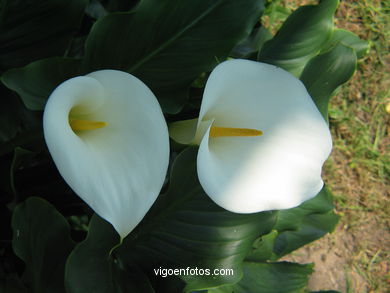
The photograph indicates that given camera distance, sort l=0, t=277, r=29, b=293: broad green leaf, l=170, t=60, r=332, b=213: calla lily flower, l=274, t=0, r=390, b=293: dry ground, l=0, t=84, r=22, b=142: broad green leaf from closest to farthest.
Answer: l=170, t=60, r=332, b=213: calla lily flower
l=0, t=277, r=29, b=293: broad green leaf
l=0, t=84, r=22, b=142: broad green leaf
l=274, t=0, r=390, b=293: dry ground

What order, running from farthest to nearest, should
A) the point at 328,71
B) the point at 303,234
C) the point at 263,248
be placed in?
the point at 303,234 < the point at 263,248 < the point at 328,71

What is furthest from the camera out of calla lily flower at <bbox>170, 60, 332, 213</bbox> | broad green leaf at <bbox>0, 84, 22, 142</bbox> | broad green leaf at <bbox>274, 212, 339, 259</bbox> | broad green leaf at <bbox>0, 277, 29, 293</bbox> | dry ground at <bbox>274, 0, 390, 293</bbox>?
dry ground at <bbox>274, 0, 390, 293</bbox>

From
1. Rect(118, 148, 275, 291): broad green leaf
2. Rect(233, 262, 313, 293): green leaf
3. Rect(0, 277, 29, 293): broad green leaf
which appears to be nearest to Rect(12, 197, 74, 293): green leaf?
Rect(0, 277, 29, 293): broad green leaf

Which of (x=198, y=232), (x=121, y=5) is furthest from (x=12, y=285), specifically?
(x=121, y=5)

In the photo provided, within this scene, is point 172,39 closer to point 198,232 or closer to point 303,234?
point 198,232

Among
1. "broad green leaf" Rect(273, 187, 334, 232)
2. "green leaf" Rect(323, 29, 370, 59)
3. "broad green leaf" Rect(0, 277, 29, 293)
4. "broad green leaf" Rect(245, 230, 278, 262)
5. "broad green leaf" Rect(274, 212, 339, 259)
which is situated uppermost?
"green leaf" Rect(323, 29, 370, 59)

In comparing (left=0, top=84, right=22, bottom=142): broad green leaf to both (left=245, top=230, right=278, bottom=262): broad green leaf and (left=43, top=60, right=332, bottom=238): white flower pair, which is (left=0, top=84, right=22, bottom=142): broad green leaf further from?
(left=245, top=230, right=278, bottom=262): broad green leaf

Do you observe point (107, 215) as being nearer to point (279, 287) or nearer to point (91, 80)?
point (91, 80)
